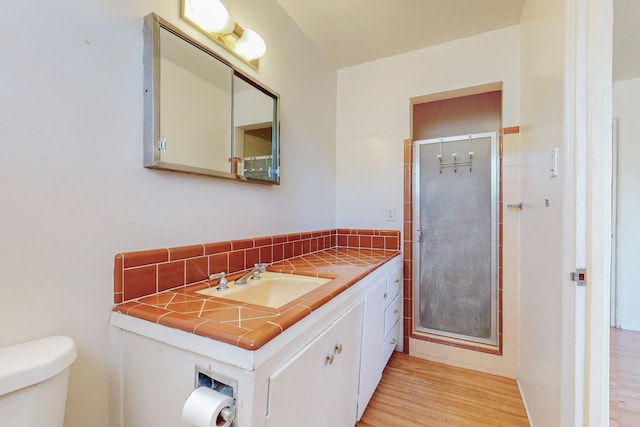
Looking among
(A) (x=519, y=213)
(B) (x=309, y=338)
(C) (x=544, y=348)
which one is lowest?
(C) (x=544, y=348)

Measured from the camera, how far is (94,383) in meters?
0.86

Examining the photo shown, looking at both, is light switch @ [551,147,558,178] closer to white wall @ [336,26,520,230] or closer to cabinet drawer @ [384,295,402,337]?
white wall @ [336,26,520,230]

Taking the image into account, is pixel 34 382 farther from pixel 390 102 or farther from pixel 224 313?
pixel 390 102

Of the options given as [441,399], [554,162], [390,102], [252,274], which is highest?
[390,102]

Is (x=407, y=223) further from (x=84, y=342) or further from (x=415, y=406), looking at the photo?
(x=84, y=342)

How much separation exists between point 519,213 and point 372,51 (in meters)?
1.65

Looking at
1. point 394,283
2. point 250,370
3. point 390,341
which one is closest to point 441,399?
point 390,341

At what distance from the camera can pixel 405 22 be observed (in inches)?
72.9

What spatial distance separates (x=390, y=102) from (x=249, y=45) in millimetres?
1311

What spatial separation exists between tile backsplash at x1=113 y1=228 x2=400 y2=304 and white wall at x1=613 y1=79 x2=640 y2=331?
3070 millimetres

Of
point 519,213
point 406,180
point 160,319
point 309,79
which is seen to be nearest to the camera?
point 160,319

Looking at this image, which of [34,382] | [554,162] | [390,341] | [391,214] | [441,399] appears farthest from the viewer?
[391,214]

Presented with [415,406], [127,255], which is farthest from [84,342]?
[415,406]

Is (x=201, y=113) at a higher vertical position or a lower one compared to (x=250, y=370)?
higher
